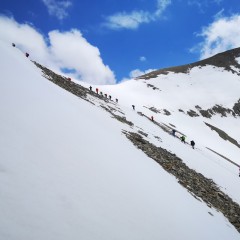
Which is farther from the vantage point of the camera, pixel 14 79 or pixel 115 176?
pixel 14 79

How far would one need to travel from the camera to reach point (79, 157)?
542 inches

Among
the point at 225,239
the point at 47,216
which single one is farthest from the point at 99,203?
the point at 225,239

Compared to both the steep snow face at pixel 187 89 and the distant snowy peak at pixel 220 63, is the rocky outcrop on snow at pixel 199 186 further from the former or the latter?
the distant snowy peak at pixel 220 63

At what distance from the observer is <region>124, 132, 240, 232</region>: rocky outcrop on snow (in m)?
19.6

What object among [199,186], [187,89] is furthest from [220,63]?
[199,186]

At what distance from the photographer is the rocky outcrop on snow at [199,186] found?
19594mm

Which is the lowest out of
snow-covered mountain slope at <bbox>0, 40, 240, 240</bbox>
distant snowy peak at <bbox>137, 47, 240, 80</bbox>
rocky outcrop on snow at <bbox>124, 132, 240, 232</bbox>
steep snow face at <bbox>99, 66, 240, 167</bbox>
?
snow-covered mountain slope at <bbox>0, 40, 240, 240</bbox>

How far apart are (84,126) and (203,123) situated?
207 feet

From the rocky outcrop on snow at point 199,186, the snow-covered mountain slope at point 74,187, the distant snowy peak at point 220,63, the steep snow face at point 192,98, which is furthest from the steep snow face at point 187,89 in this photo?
the snow-covered mountain slope at point 74,187

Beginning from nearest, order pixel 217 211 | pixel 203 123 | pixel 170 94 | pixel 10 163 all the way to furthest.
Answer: pixel 10 163
pixel 217 211
pixel 203 123
pixel 170 94

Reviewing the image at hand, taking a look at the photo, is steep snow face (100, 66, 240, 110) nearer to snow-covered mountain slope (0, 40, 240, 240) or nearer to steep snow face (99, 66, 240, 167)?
steep snow face (99, 66, 240, 167)

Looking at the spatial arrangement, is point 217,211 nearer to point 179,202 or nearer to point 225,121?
point 179,202

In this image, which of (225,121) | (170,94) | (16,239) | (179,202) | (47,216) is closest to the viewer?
(16,239)

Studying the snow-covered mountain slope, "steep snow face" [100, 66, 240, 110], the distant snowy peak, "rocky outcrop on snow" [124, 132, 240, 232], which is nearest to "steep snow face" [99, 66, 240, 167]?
"steep snow face" [100, 66, 240, 110]
